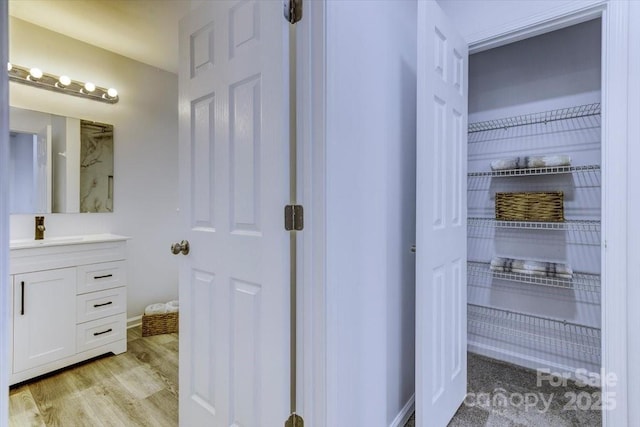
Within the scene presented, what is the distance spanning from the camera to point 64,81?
8.34 feet

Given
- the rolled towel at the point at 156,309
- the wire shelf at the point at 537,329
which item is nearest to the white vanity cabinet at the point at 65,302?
the rolled towel at the point at 156,309

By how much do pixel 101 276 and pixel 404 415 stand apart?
236cm

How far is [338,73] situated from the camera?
1135 millimetres

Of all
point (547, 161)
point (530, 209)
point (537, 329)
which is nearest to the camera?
point (547, 161)

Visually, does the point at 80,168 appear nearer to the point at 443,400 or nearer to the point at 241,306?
the point at 241,306

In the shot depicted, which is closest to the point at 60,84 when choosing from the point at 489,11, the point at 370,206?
the point at 370,206

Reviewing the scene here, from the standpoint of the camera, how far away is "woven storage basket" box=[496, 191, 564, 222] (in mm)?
2066

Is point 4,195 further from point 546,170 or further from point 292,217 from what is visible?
point 546,170

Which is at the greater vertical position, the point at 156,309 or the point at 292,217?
the point at 292,217

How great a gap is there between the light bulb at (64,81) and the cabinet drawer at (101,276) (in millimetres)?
1501

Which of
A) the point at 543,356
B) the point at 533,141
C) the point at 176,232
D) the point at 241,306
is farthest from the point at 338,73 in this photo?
the point at 176,232

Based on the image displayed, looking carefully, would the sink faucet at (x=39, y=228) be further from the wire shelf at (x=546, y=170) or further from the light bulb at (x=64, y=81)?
the wire shelf at (x=546, y=170)

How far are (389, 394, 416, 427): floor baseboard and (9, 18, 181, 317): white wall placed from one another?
2670 mm
